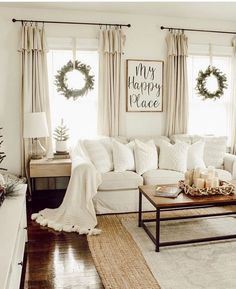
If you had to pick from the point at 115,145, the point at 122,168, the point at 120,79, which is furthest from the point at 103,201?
the point at 120,79

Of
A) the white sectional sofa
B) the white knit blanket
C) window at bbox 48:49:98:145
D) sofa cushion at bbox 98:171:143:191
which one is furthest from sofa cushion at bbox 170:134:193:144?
the white knit blanket

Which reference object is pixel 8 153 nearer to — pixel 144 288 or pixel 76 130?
pixel 76 130

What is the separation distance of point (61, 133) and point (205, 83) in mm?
2379

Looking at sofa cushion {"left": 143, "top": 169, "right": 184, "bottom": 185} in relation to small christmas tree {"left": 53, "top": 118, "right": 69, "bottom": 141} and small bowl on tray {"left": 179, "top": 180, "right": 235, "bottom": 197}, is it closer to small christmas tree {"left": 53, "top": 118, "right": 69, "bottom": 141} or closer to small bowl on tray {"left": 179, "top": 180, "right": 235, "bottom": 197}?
small bowl on tray {"left": 179, "top": 180, "right": 235, "bottom": 197}

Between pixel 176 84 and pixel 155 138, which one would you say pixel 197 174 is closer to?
pixel 155 138

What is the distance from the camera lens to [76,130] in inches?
183

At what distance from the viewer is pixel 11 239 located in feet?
6.08

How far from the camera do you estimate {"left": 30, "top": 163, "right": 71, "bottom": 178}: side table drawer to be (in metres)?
4.03

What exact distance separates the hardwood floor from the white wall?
1688 mm

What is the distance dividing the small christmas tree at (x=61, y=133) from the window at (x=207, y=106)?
Result: 1.99 m

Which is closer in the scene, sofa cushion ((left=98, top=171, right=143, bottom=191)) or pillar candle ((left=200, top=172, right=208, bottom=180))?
pillar candle ((left=200, top=172, right=208, bottom=180))

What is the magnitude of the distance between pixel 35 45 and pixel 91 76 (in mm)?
869

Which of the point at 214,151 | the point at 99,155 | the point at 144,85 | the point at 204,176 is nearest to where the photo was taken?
the point at 204,176

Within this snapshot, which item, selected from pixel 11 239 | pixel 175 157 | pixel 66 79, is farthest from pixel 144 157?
pixel 11 239
